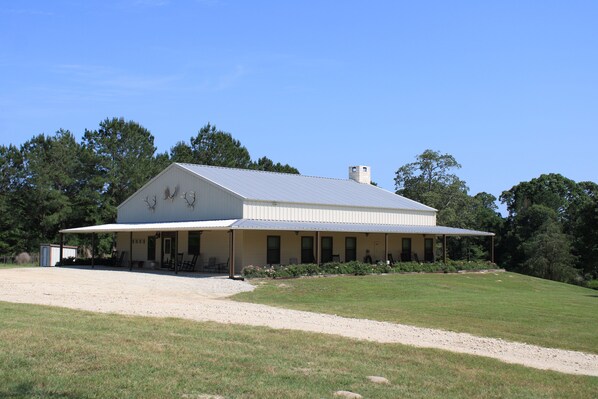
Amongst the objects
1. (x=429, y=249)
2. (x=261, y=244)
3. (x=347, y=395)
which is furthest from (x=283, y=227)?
(x=347, y=395)

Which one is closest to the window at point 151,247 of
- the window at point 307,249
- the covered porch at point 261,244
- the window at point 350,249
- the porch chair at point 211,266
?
the covered porch at point 261,244

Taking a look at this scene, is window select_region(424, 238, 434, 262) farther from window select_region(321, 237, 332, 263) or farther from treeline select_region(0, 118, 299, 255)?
treeline select_region(0, 118, 299, 255)

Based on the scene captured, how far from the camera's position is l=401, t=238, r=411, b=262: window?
Answer: 125ft

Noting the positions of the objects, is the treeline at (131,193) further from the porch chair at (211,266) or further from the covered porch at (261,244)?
the porch chair at (211,266)

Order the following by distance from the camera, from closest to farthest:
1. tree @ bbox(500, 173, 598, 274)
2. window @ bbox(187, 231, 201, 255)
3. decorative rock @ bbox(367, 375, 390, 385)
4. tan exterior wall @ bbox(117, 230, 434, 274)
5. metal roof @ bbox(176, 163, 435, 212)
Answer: decorative rock @ bbox(367, 375, 390, 385)
tan exterior wall @ bbox(117, 230, 434, 274)
window @ bbox(187, 231, 201, 255)
metal roof @ bbox(176, 163, 435, 212)
tree @ bbox(500, 173, 598, 274)

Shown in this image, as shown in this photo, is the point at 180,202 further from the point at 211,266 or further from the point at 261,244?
the point at 261,244

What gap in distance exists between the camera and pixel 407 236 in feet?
127

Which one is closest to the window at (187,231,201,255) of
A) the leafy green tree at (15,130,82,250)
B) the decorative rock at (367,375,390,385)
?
the leafy green tree at (15,130,82,250)

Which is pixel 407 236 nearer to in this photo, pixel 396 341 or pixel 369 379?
pixel 396 341

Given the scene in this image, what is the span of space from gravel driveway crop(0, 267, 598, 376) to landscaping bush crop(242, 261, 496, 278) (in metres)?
2.08

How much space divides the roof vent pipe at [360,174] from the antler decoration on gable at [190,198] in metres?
14.5

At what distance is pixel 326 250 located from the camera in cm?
3394

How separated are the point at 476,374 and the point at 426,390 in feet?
4.61

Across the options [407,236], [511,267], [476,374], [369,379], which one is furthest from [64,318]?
[511,267]
